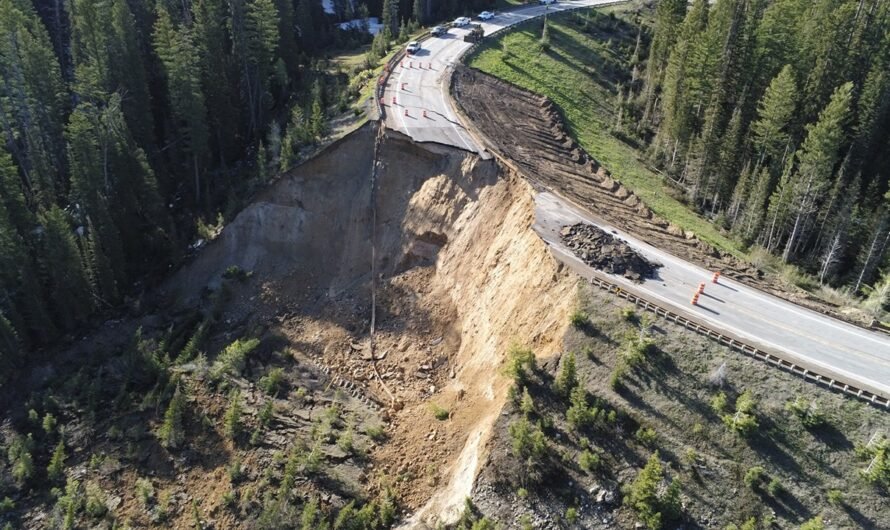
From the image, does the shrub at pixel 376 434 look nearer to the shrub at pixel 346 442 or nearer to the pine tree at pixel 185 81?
the shrub at pixel 346 442

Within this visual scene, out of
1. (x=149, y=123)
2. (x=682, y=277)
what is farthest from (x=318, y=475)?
(x=149, y=123)

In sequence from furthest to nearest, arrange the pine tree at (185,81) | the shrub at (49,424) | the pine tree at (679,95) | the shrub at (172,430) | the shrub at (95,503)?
the pine tree at (679,95), the pine tree at (185,81), the shrub at (49,424), the shrub at (172,430), the shrub at (95,503)

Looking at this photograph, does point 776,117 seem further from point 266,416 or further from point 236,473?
point 236,473

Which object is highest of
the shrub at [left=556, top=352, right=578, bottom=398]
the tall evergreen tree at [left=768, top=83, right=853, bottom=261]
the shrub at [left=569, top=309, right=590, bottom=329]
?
the tall evergreen tree at [left=768, top=83, right=853, bottom=261]

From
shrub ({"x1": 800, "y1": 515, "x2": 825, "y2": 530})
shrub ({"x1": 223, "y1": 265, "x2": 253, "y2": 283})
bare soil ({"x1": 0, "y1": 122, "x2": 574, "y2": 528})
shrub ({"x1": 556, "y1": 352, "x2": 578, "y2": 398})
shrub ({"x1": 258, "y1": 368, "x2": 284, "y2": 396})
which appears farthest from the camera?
shrub ({"x1": 223, "y1": 265, "x2": 253, "y2": 283})

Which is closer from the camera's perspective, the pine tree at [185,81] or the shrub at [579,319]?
the shrub at [579,319]

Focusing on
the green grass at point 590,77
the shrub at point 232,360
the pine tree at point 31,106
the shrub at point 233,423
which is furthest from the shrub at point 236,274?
the green grass at point 590,77

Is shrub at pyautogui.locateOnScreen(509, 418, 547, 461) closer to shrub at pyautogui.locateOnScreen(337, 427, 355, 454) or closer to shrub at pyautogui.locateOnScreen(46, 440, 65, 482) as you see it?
A: shrub at pyautogui.locateOnScreen(337, 427, 355, 454)

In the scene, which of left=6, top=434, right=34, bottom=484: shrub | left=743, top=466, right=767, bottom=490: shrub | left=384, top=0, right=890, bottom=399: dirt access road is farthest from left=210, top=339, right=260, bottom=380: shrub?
left=743, top=466, right=767, bottom=490: shrub
